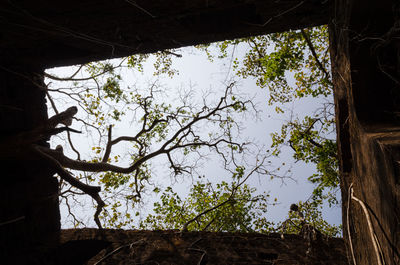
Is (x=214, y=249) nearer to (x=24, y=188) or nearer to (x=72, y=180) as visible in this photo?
(x=72, y=180)

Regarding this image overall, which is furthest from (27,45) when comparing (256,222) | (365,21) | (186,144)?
(256,222)

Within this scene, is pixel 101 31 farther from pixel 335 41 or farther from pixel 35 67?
pixel 335 41

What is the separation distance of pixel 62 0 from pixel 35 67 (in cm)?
337

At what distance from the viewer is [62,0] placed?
4.61 meters

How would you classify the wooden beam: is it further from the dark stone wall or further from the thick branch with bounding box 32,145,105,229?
the thick branch with bounding box 32,145,105,229

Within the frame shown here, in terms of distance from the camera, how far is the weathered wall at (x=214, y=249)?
5.31m

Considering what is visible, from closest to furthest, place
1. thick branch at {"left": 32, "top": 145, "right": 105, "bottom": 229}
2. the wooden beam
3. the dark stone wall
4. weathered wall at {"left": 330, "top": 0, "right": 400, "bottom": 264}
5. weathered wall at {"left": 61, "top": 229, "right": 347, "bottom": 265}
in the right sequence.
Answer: weathered wall at {"left": 330, "top": 0, "right": 400, "bottom": 264}
the wooden beam
thick branch at {"left": 32, "top": 145, "right": 105, "bottom": 229}
weathered wall at {"left": 61, "top": 229, "right": 347, "bottom": 265}
the dark stone wall

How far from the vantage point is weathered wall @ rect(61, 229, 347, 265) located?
5312 mm

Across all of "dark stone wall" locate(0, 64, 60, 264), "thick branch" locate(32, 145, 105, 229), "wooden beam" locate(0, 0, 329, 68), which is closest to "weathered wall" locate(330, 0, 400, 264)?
"wooden beam" locate(0, 0, 329, 68)

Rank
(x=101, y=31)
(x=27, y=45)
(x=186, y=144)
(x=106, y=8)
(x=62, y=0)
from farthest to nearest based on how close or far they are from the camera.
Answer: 1. (x=186, y=144)
2. (x=27, y=45)
3. (x=101, y=31)
4. (x=106, y=8)
5. (x=62, y=0)

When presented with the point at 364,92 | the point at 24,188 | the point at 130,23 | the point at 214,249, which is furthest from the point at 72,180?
the point at 364,92

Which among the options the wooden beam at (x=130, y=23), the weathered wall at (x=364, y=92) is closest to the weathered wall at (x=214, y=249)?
the weathered wall at (x=364, y=92)

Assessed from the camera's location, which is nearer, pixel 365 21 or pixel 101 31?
pixel 365 21

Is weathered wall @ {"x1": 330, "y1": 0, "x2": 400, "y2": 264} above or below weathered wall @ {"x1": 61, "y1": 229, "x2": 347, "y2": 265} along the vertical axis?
above
